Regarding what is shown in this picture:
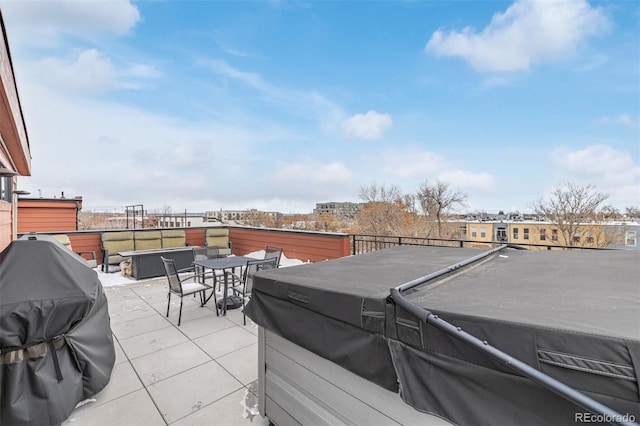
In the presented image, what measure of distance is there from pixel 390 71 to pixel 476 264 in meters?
7.49

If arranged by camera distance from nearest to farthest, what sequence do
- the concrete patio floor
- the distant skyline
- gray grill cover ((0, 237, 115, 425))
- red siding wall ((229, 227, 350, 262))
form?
1. gray grill cover ((0, 237, 115, 425))
2. the concrete patio floor
3. the distant skyline
4. red siding wall ((229, 227, 350, 262))

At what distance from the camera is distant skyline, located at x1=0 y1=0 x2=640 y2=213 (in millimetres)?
5074

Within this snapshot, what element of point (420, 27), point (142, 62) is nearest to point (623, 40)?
point (420, 27)

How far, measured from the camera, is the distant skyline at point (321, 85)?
16.6 ft

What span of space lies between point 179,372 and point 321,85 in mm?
8392

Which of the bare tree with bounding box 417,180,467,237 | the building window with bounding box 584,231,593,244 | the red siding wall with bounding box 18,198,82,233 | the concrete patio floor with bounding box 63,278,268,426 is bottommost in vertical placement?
the concrete patio floor with bounding box 63,278,268,426

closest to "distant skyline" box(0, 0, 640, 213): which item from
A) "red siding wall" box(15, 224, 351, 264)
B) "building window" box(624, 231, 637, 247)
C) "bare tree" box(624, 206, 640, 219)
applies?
"bare tree" box(624, 206, 640, 219)

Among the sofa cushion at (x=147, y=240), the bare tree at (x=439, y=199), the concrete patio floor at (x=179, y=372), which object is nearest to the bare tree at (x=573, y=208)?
the bare tree at (x=439, y=199)

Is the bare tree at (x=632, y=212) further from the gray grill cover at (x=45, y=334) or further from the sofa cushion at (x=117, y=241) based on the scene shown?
the sofa cushion at (x=117, y=241)

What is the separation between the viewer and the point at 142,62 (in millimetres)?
6133

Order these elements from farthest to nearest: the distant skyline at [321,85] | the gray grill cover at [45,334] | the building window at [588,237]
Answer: the building window at [588,237], the distant skyline at [321,85], the gray grill cover at [45,334]

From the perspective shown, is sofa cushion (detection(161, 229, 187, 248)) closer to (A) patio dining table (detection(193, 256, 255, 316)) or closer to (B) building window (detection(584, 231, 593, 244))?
(A) patio dining table (detection(193, 256, 255, 316))

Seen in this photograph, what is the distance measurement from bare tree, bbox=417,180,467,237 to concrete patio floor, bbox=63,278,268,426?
15.8m

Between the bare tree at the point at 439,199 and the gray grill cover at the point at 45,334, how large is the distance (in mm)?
17451
